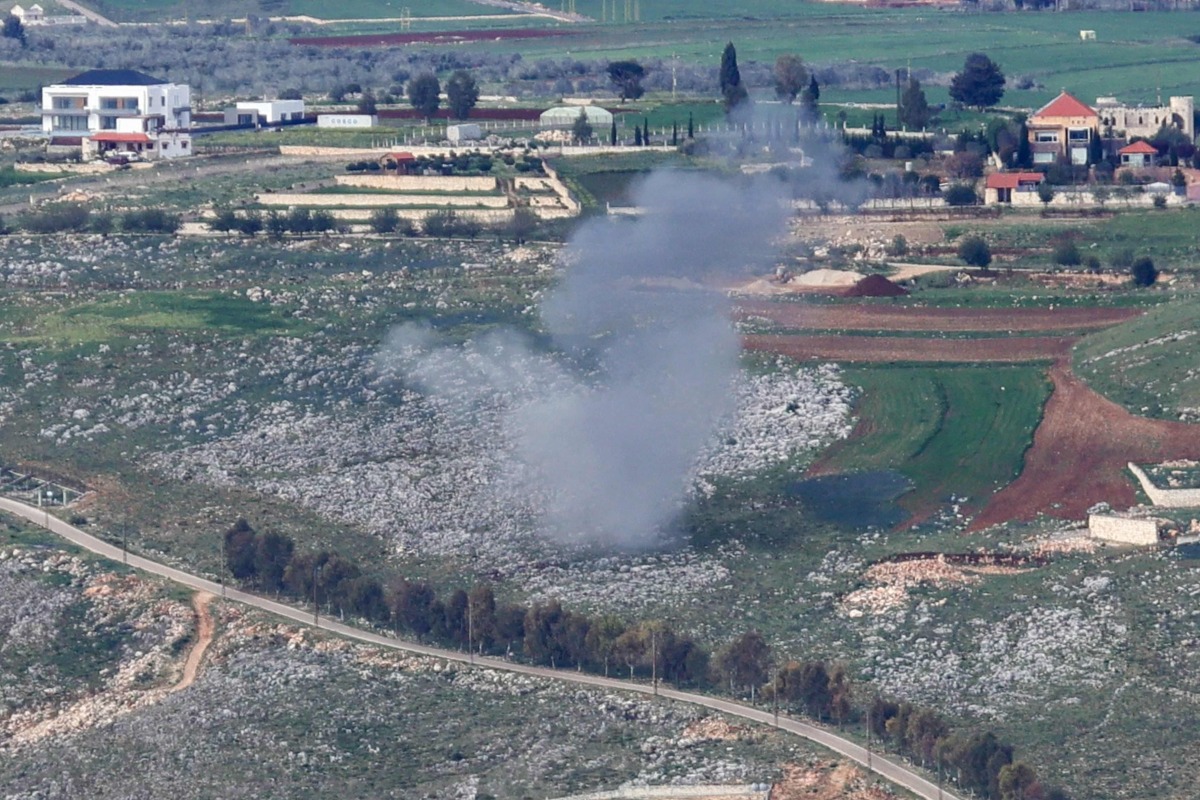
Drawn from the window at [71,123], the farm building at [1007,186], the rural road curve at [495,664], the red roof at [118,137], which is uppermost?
the window at [71,123]

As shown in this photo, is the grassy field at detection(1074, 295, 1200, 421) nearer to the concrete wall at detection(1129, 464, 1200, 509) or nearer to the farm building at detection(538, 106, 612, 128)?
the concrete wall at detection(1129, 464, 1200, 509)

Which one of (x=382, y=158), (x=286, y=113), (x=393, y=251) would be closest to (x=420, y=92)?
(x=286, y=113)

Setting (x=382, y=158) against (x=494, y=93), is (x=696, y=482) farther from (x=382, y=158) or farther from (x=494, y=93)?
(x=494, y=93)

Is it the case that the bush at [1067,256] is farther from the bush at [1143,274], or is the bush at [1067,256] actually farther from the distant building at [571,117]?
the distant building at [571,117]

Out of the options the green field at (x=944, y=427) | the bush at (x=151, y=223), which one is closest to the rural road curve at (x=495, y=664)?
the green field at (x=944, y=427)

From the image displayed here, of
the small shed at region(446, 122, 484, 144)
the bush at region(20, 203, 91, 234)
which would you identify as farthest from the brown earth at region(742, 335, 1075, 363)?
the small shed at region(446, 122, 484, 144)

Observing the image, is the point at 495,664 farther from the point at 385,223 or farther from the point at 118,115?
the point at 118,115
